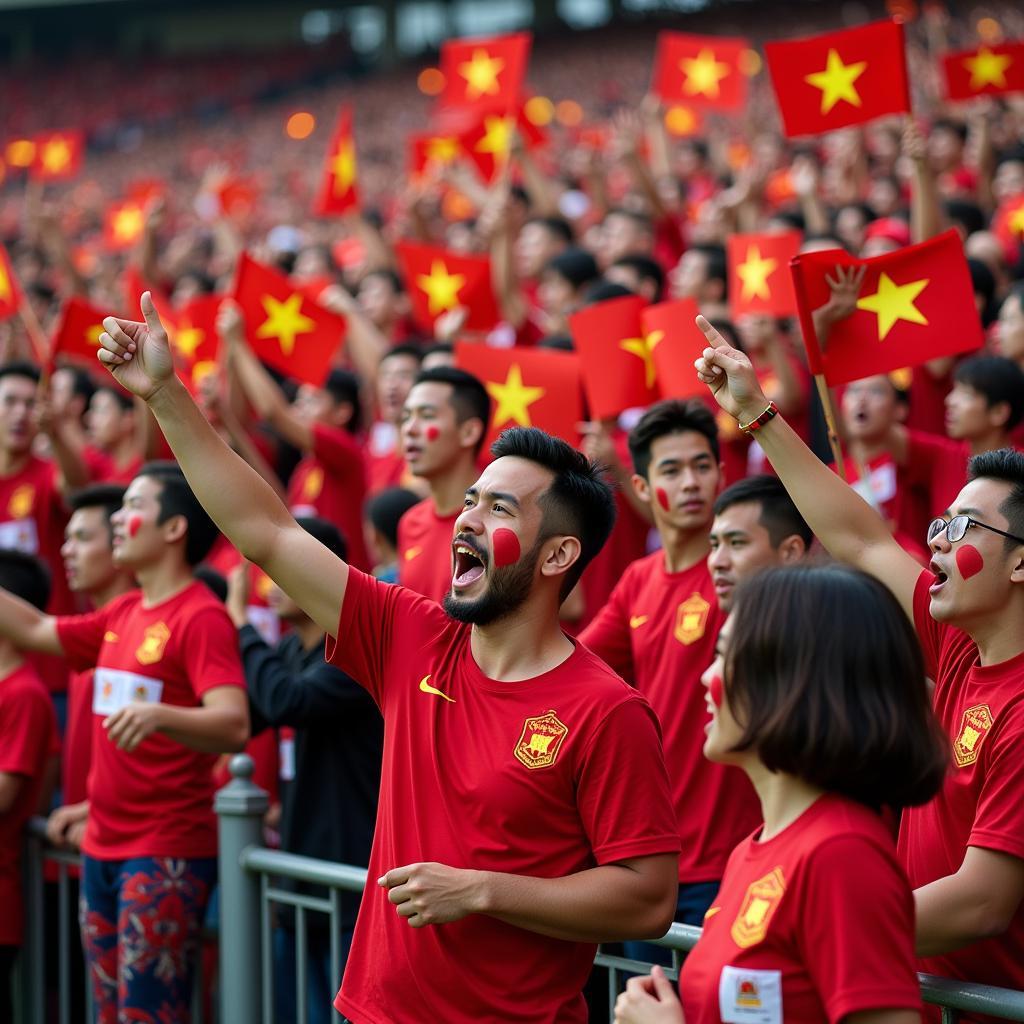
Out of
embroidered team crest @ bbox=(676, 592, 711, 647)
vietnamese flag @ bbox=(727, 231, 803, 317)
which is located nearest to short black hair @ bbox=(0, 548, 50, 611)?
embroidered team crest @ bbox=(676, 592, 711, 647)

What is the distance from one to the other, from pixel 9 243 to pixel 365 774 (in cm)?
1524

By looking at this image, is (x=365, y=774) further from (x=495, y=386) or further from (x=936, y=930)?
(x=936, y=930)

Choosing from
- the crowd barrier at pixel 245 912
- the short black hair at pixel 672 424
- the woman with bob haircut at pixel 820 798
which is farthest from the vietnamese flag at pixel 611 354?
the woman with bob haircut at pixel 820 798

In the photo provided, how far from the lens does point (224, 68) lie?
33.6m

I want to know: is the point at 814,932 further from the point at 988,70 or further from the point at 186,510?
the point at 988,70

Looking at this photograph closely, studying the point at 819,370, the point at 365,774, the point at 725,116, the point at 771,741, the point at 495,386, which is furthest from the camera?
the point at 725,116

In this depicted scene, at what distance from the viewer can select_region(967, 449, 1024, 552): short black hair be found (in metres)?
3.03

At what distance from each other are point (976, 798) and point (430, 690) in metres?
0.99

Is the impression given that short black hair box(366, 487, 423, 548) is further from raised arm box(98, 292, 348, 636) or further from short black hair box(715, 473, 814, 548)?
raised arm box(98, 292, 348, 636)

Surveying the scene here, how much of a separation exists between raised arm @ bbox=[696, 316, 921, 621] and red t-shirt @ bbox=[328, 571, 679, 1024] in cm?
56

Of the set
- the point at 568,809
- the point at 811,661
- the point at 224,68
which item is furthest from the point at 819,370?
the point at 224,68

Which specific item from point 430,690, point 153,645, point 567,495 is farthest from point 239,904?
point 567,495

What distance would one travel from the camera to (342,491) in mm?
6719

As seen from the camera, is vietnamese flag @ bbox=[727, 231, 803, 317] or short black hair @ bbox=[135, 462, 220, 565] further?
vietnamese flag @ bbox=[727, 231, 803, 317]
